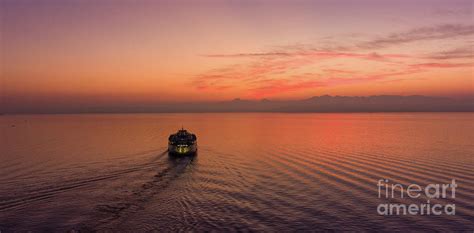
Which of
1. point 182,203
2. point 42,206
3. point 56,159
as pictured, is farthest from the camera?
point 56,159

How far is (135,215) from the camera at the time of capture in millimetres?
30922

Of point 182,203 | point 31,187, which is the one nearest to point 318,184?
point 182,203

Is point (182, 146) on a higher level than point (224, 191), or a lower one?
higher

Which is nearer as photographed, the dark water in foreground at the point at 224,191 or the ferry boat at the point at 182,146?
the dark water in foreground at the point at 224,191

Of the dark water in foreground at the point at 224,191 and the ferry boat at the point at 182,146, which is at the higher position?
the ferry boat at the point at 182,146

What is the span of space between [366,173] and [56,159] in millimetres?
64320

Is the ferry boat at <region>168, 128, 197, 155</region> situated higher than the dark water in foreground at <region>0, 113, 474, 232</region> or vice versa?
the ferry boat at <region>168, 128, 197, 155</region>

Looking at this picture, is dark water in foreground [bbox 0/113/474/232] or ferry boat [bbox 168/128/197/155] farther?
ferry boat [bbox 168/128/197/155]

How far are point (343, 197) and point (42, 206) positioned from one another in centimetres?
3512

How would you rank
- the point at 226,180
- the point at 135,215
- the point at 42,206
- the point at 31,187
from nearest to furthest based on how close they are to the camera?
the point at 135,215 < the point at 42,206 < the point at 31,187 < the point at 226,180

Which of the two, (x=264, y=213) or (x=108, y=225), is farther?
(x=264, y=213)

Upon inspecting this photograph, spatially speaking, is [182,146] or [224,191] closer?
[224,191]

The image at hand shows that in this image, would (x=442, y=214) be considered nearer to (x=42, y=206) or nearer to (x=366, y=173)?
(x=366, y=173)

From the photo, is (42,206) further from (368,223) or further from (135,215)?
(368,223)
